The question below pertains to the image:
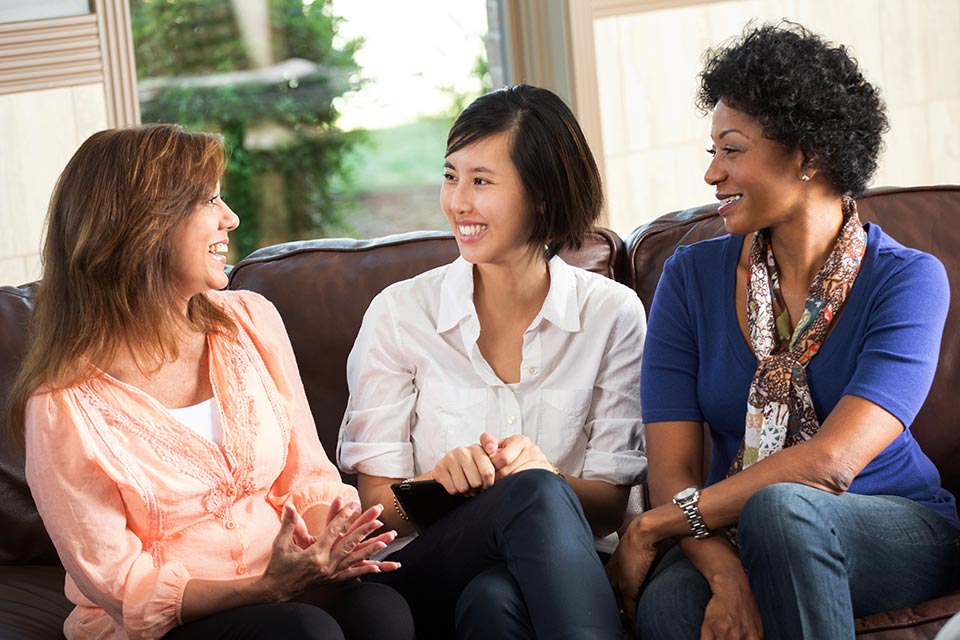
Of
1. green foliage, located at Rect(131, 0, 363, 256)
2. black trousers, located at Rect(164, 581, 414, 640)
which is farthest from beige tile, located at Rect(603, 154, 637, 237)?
black trousers, located at Rect(164, 581, 414, 640)

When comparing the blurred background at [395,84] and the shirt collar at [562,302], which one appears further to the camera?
the blurred background at [395,84]

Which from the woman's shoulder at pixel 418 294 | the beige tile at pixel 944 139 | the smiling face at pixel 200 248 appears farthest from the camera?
the beige tile at pixel 944 139

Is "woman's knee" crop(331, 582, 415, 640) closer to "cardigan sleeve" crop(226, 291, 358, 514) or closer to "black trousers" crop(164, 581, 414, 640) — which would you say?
"black trousers" crop(164, 581, 414, 640)

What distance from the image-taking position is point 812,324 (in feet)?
6.49

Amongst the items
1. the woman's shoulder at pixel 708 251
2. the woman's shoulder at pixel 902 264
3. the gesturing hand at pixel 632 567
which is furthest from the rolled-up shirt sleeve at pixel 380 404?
the woman's shoulder at pixel 902 264

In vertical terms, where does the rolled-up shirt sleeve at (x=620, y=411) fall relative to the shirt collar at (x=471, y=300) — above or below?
below

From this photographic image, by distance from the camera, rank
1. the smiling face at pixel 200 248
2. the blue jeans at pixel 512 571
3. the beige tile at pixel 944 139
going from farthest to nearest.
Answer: the beige tile at pixel 944 139 → the smiling face at pixel 200 248 → the blue jeans at pixel 512 571

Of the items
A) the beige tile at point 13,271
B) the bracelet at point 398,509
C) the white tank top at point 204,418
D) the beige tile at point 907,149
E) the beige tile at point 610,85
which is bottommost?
the bracelet at point 398,509

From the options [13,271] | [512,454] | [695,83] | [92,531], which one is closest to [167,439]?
[92,531]

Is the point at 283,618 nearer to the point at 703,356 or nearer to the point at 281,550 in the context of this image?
the point at 281,550

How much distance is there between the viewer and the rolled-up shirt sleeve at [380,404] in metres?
2.14

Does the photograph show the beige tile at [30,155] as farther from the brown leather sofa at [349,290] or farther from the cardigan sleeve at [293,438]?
the cardigan sleeve at [293,438]

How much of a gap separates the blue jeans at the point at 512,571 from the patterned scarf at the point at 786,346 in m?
0.35

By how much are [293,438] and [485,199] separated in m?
0.56
